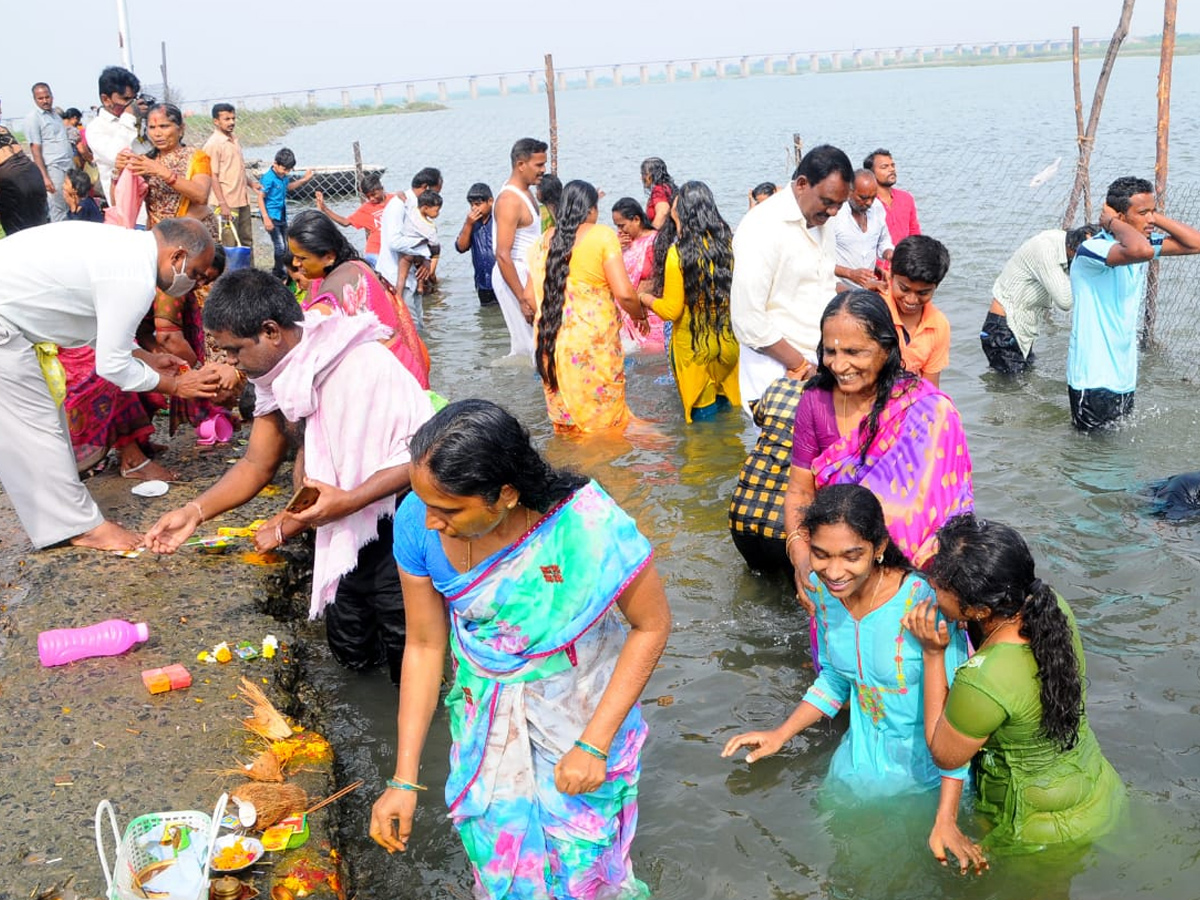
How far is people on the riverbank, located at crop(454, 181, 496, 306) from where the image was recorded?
452 inches

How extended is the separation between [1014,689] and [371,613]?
250cm

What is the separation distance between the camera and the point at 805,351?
5.47m

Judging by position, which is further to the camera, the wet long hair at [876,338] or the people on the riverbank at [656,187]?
the people on the riverbank at [656,187]

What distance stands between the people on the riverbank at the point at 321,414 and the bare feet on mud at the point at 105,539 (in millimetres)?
972

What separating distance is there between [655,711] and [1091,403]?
4.10m

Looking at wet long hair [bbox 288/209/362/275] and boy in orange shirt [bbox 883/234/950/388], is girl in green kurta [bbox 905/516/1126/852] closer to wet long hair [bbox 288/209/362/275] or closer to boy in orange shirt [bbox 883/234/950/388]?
boy in orange shirt [bbox 883/234/950/388]

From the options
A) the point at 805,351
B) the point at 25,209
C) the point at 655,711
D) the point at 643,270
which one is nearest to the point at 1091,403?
the point at 805,351

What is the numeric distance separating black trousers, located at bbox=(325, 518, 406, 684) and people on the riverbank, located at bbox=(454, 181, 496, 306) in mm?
7248

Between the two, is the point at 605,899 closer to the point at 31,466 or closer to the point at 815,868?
the point at 815,868

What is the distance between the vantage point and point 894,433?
3471 millimetres

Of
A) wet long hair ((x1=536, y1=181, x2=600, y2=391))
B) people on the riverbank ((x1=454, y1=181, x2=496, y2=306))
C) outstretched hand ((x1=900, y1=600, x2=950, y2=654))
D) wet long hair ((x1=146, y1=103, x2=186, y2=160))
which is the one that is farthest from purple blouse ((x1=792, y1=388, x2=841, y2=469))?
people on the riverbank ((x1=454, y1=181, x2=496, y2=306))

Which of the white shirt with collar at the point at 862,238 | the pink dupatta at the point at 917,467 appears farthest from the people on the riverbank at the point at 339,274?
the white shirt with collar at the point at 862,238

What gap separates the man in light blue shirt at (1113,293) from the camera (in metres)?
6.05

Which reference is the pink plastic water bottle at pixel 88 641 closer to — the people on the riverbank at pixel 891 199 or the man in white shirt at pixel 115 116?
the man in white shirt at pixel 115 116
